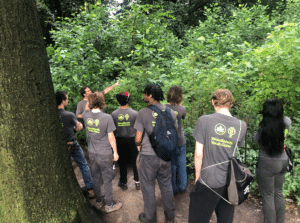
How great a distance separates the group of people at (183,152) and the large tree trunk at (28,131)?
2.60ft

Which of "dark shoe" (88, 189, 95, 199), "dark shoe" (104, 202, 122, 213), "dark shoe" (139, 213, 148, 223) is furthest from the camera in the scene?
"dark shoe" (88, 189, 95, 199)

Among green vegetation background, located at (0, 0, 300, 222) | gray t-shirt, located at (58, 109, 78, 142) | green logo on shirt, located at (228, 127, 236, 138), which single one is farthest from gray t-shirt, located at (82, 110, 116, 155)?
green logo on shirt, located at (228, 127, 236, 138)

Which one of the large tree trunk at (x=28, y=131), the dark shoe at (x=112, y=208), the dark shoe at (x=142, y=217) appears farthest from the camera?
the dark shoe at (x=112, y=208)

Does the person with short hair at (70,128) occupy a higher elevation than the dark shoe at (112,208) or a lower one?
higher

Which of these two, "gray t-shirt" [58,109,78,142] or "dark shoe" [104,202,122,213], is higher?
"gray t-shirt" [58,109,78,142]

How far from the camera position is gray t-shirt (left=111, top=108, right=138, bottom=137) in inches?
136

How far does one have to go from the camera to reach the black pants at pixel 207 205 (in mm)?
2036

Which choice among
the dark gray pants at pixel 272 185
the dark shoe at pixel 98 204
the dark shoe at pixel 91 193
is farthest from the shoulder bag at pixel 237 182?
the dark shoe at pixel 91 193

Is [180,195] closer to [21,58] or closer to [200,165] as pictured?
[200,165]

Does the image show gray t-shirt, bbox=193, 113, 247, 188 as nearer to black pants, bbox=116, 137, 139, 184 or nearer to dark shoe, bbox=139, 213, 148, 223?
dark shoe, bbox=139, 213, 148, 223

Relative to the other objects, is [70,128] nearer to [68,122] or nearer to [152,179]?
[68,122]

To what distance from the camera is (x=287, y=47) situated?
323cm

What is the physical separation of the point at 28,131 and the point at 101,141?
1189mm

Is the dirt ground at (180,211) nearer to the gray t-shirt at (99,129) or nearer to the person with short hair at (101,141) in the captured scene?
the person with short hair at (101,141)
